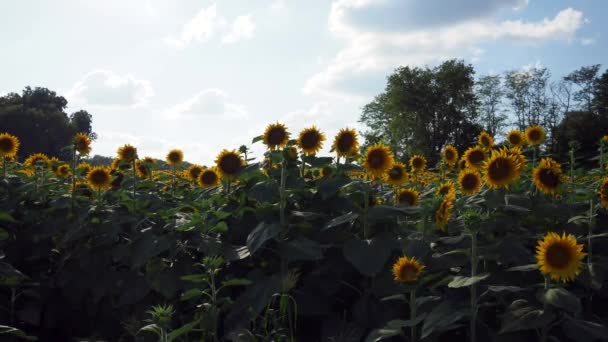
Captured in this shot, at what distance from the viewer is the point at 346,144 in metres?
4.29

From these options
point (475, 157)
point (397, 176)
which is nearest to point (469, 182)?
point (475, 157)

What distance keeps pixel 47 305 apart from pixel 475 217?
3.44 metres

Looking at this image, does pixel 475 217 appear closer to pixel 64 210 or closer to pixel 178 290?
pixel 178 290

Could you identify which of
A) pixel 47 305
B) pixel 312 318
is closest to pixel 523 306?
pixel 312 318

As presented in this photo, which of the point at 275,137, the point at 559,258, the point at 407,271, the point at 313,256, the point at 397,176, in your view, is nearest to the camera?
the point at 559,258

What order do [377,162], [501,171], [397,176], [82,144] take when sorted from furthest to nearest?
[82,144] → [397,176] → [377,162] → [501,171]

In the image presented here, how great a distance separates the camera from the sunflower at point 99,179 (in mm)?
5016

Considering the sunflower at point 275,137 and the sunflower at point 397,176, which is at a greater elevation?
the sunflower at point 275,137

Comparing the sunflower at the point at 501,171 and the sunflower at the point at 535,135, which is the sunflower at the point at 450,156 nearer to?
the sunflower at the point at 535,135

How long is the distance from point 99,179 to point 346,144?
220 centimetres

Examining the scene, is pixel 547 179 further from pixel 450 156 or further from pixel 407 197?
pixel 450 156

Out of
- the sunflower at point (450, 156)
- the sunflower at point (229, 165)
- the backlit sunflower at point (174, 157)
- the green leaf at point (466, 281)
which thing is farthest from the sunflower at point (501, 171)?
the backlit sunflower at point (174, 157)

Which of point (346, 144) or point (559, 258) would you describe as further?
point (346, 144)

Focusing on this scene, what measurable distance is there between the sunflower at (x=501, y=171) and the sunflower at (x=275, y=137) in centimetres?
144
